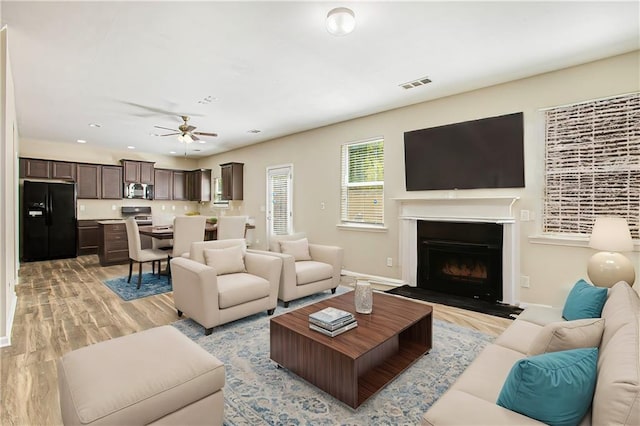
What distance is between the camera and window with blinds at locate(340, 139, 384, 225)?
5.06 meters

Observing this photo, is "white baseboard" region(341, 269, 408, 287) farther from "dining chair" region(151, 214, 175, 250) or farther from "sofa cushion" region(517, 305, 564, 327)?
"dining chair" region(151, 214, 175, 250)

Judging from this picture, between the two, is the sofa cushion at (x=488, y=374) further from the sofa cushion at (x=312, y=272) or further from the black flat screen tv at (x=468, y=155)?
the black flat screen tv at (x=468, y=155)

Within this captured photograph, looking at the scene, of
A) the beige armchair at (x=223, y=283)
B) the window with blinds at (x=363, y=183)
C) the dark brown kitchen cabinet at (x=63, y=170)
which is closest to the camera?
the beige armchair at (x=223, y=283)

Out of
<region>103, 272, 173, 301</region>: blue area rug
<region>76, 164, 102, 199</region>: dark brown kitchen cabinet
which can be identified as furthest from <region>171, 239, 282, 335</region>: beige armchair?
<region>76, 164, 102, 199</region>: dark brown kitchen cabinet

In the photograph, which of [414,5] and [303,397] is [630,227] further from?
[303,397]

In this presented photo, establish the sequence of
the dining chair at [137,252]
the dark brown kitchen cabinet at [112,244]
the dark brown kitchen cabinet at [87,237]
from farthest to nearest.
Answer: the dark brown kitchen cabinet at [87,237] < the dark brown kitchen cabinet at [112,244] < the dining chair at [137,252]

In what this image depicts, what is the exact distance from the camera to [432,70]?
344cm

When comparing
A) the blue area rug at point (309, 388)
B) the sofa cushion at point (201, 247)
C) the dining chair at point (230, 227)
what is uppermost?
the dining chair at point (230, 227)

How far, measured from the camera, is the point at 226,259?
3586 mm

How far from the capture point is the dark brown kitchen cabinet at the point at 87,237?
23.7 feet

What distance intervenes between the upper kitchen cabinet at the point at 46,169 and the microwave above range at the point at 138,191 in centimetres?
112

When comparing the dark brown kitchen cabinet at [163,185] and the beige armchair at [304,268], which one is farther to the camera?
the dark brown kitchen cabinet at [163,185]

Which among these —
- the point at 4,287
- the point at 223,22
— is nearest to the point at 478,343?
the point at 223,22

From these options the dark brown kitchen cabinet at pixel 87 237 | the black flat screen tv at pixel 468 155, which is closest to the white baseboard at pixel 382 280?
the black flat screen tv at pixel 468 155
